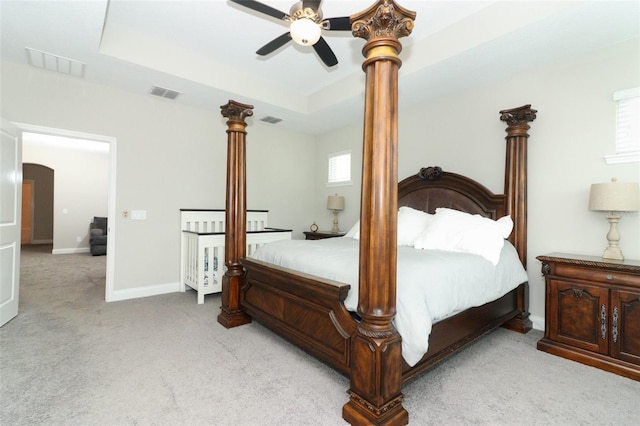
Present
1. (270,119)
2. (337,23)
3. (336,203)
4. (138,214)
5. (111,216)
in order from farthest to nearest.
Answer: (336,203)
(270,119)
(138,214)
(111,216)
(337,23)

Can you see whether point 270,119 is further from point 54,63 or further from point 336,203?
point 54,63

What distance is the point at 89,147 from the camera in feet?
25.4

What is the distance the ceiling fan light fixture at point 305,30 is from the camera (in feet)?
6.66

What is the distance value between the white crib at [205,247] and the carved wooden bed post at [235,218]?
88 cm

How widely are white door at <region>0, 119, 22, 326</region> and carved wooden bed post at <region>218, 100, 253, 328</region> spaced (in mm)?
2025

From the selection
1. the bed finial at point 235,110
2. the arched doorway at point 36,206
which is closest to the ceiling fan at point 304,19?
the bed finial at point 235,110

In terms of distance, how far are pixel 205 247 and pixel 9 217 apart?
1843 millimetres

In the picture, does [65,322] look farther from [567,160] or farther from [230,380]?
[567,160]

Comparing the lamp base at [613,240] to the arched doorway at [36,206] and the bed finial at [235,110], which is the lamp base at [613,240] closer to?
the bed finial at [235,110]

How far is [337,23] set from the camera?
7.24 ft

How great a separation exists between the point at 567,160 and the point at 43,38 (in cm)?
490

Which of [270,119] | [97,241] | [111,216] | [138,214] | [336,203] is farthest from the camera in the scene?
[97,241]

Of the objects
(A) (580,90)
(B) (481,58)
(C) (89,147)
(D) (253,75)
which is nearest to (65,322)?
(D) (253,75)

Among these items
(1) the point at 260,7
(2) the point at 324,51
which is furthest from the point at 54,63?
(2) the point at 324,51
